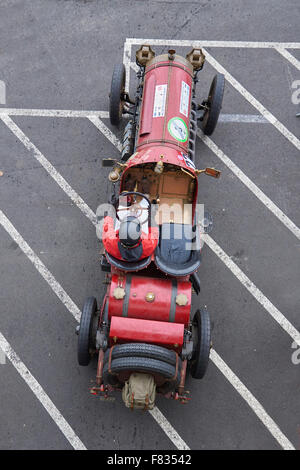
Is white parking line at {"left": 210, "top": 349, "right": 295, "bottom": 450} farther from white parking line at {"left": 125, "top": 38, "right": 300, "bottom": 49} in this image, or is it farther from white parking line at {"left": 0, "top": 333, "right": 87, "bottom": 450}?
white parking line at {"left": 125, "top": 38, "right": 300, "bottom": 49}

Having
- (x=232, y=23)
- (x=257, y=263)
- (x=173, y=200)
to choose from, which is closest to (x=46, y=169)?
(x=173, y=200)

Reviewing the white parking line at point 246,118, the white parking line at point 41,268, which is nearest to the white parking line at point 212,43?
the white parking line at point 246,118

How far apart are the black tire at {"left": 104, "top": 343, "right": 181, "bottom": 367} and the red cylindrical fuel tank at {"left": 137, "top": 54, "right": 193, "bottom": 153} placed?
128 inches

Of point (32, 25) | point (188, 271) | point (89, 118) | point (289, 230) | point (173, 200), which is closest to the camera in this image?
point (188, 271)

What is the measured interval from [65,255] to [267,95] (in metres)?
5.35

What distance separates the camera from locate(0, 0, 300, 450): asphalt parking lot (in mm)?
6480

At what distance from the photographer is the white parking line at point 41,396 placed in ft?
20.9

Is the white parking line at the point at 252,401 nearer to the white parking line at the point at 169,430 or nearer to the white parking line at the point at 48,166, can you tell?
the white parking line at the point at 169,430

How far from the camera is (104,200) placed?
Result: 769cm

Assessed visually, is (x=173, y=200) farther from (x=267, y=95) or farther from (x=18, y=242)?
(x=267, y=95)

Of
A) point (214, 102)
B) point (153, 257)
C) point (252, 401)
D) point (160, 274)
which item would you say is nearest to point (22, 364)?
point (160, 274)

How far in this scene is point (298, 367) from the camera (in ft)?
22.3

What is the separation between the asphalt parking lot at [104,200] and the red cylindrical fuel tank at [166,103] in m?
1.36

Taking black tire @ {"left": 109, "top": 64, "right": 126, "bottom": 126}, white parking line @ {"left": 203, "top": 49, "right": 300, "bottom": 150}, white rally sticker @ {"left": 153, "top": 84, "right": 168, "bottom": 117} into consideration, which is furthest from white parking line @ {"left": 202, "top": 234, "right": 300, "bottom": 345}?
black tire @ {"left": 109, "top": 64, "right": 126, "bottom": 126}
